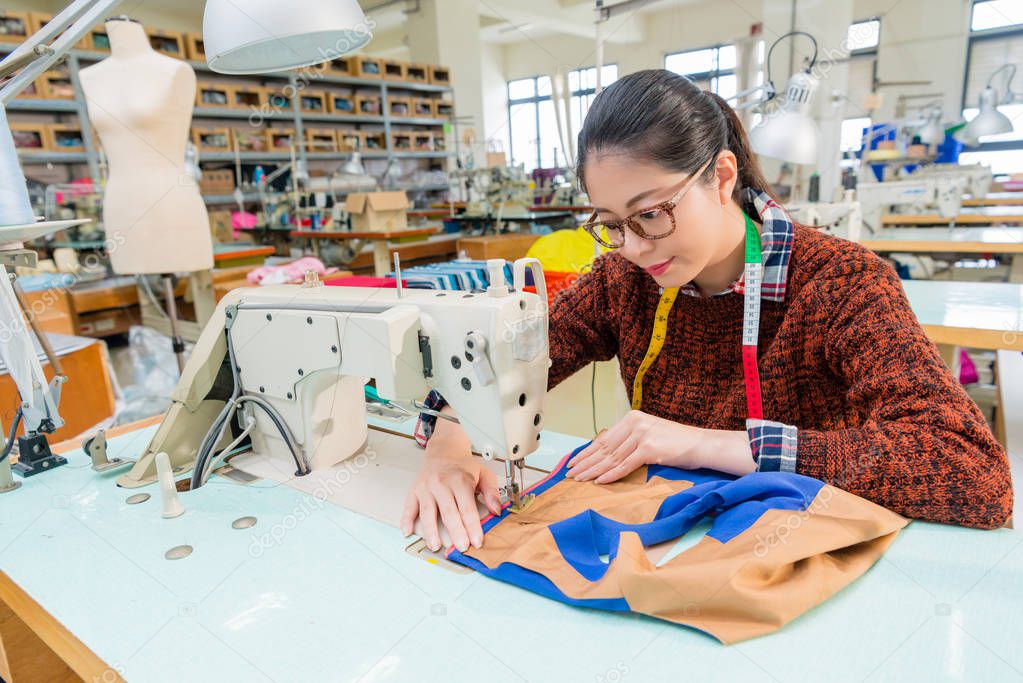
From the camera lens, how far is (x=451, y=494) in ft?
3.19

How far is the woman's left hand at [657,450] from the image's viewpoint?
37.4 inches

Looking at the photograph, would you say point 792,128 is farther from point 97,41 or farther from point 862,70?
point 862,70

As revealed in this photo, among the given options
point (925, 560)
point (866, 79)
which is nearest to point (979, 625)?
point (925, 560)

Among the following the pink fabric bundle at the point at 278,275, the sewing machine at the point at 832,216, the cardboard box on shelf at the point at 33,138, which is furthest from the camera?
the cardboard box on shelf at the point at 33,138

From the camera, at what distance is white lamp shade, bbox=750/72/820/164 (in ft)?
7.68

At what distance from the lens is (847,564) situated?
2.49ft

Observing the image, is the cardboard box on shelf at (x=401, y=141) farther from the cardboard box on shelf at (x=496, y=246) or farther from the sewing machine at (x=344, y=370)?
the sewing machine at (x=344, y=370)

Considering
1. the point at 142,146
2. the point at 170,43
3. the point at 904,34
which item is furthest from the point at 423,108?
the point at 904,34

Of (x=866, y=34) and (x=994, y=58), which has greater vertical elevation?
(x=866, y=34)

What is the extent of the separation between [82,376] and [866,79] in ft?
34.2

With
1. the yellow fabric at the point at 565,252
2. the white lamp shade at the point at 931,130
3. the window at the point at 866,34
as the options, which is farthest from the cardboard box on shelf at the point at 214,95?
the window at the point at 866,34

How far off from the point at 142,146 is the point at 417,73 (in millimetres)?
6070

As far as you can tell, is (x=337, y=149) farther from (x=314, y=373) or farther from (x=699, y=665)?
(x=699, y=665)
